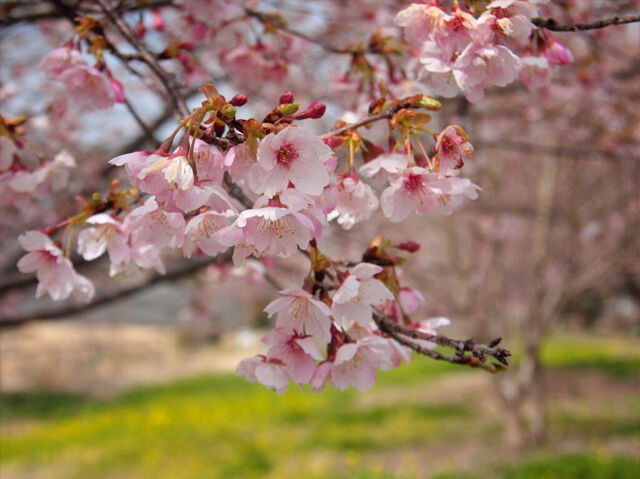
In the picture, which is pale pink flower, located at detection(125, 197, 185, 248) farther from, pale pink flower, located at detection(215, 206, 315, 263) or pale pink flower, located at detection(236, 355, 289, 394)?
pale pink flower, located at detection(236, 355, 289, 394)

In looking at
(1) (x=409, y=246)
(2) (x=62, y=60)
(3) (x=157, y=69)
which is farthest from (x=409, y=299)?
(2) (x=62, y=60)

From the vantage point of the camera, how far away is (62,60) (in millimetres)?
1242

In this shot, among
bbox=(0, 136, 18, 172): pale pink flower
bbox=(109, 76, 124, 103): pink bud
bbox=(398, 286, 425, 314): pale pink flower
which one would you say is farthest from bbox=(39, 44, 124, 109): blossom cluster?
bbox=(398, 286, 425, 314): pale pink flower

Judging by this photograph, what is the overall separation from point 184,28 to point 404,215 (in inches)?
46.7

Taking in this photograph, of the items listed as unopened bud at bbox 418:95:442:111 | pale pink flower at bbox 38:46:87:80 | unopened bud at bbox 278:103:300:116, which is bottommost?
pale pink flower at bbox 38:46:87:80

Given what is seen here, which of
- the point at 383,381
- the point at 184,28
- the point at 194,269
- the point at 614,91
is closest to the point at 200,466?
the point at 194,269

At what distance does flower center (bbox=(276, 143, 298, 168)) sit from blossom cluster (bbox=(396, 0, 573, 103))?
37cm

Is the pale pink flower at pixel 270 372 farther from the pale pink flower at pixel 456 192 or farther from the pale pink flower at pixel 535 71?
the pale pink flower at pixel 535 71

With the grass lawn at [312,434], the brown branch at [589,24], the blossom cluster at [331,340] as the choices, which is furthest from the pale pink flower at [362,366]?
the grass lawn at [312,434]

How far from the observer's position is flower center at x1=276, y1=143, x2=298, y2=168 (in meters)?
0.74

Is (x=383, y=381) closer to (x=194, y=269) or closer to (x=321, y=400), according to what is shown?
(x=321, y=400)

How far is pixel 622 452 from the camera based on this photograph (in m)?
4.32

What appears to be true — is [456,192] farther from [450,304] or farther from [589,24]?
[450,304]

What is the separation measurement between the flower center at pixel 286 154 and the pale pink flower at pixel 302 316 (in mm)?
209
